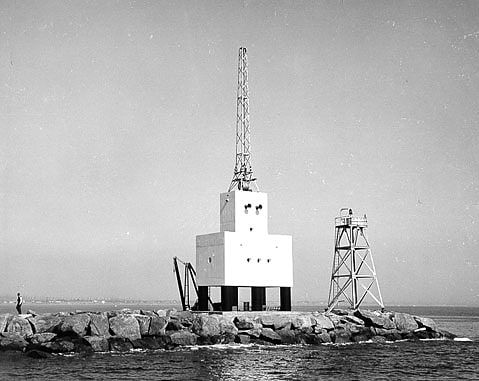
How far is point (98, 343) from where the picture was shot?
45.3 m

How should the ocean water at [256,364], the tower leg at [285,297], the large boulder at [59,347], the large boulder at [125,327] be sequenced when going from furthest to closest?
the tower leg at [285,297] → the large boulder at [125,327] → the large boulder at [59,347] → the ocean water at [256,364]

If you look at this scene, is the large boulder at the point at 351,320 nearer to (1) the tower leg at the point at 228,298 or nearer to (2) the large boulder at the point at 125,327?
(1) the tower leg at the point at 228,298

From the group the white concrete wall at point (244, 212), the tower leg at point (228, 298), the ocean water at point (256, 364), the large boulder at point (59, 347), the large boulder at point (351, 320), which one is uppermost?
the white concrete wall at point (244, 212)

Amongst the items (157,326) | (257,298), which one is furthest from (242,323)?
(257,298)

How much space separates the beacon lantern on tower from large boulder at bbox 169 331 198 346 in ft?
21.7

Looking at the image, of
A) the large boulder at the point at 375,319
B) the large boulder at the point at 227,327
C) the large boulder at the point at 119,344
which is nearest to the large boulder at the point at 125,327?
the large boulder at the point at 119,344

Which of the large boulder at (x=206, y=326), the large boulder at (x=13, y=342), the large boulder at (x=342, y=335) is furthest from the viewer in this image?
the large boulder at (x=342, y=335)

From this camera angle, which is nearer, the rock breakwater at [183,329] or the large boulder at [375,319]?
the rock breakwater at [183,329]

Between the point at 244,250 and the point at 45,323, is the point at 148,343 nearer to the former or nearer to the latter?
the point at 45,323

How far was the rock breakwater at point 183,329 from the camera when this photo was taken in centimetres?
4581

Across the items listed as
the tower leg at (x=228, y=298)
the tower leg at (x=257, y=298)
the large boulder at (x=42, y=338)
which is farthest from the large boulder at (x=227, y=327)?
the large boulder at (x=42, y=338)

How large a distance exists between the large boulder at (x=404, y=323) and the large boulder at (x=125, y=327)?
2015 cm

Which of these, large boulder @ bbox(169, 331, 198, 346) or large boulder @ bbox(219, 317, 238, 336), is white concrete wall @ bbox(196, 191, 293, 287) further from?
large boulder @ bbox(169, 331, 198, 346)

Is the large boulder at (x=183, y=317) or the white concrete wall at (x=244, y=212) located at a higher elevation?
the white concrete wall at (x=244, y=212)
